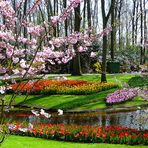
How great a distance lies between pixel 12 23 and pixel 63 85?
21.6 metres

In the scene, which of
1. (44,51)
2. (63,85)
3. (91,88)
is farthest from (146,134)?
(63,85)

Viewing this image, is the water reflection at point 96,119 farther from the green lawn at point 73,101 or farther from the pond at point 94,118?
the green lawn at point 73,101

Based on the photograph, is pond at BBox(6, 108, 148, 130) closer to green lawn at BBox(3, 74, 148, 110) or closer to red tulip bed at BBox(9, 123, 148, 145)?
green lawn at BBox(3, 74, 148, 110)

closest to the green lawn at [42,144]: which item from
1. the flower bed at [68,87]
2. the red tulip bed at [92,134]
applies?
the red tulip bed at [92,134]

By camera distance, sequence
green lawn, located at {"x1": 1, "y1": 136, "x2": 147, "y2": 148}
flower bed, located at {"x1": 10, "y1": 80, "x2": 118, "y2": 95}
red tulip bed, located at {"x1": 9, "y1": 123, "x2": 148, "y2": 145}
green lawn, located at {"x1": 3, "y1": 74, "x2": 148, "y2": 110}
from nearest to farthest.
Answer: green lawn, located at {"x1": 1, "y1": 136, "x2": 147, "y2": 148} → red tulip bed, located at {"x1": 9, "y1": 123, "x2": 148, "y2": 145} → green lawn, located at {"x1": 3, "y1": 74, "x2": 148, "y2": 110} → flower bed, located at {"x1": 10, "y1": 80, "x2": 118, "y2": 95}

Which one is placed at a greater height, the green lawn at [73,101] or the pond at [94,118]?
the green lawn at [73,101]

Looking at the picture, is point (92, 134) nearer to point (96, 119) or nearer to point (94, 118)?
point (96, 119)

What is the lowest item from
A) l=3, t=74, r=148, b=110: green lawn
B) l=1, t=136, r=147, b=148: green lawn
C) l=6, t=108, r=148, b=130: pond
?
l=6, t=108, r=148, b=130: pond

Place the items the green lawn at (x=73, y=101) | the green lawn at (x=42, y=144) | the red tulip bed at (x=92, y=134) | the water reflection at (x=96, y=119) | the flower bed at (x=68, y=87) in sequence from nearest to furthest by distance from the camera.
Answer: the green lawn at (x=42, y=144) → the red tulip bed at (x=92, y=134) → the water reflection at (x=96, y=119) → the green lawn at (x=73, y=101) → the flower bed at (x=68, y=87)

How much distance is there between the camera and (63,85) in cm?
2780

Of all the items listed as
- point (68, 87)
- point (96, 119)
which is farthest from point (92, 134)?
point (68, 87)

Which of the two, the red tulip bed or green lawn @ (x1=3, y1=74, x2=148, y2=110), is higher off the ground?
the red tulip bed

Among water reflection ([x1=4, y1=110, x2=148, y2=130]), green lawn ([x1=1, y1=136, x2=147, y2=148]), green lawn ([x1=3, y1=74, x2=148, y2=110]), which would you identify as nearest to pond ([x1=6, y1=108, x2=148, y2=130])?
water reflection ([x1=4, y1=110, x2=148, y2=130])

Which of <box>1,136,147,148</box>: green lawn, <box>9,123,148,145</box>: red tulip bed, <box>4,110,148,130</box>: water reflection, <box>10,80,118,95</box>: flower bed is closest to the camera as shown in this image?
<box>1,136,147,148</box>: green lawn
